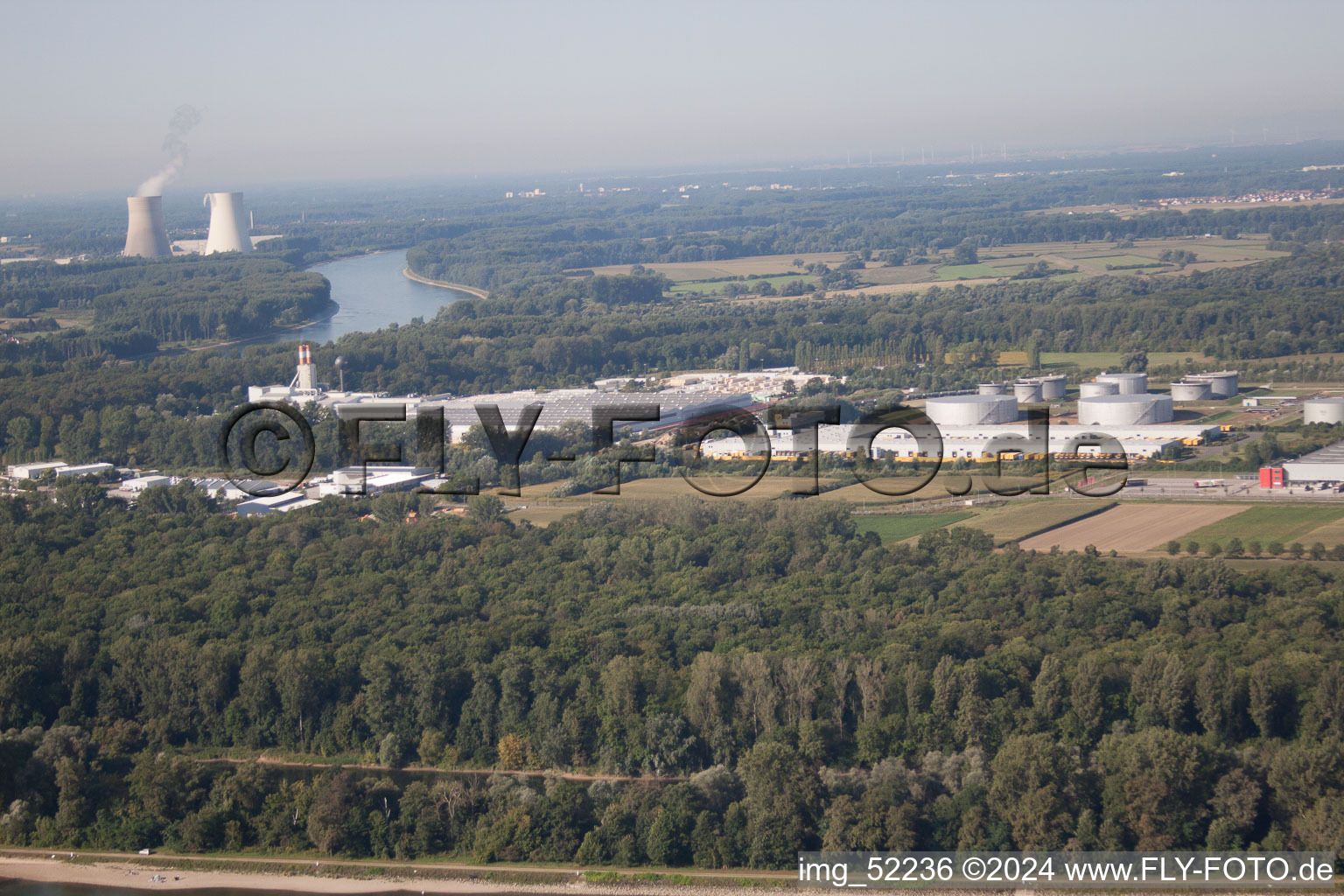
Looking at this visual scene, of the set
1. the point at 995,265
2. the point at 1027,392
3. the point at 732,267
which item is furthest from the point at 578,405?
the point at 732,267

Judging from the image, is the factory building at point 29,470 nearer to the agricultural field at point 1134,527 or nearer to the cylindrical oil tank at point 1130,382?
the agricultural field at point 1134,527

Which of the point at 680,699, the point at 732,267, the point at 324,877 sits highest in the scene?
the point at 732,267

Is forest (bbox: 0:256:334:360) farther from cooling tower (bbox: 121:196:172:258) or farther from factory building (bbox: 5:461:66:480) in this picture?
factory building (bbox: 5:461:66:480)

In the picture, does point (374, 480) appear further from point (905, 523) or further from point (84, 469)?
point (905, 523)

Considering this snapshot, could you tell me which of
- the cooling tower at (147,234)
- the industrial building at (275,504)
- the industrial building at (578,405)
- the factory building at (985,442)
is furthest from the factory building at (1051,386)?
the cooling tower at (147,234)

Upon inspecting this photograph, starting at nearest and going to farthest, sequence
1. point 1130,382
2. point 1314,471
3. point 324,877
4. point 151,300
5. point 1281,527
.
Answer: point 324,877 < point 1281,527 < point 1314,471 < point 1130,382 < point 151,300

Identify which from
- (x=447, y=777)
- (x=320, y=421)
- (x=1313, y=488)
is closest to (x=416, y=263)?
(x=320, y=421)
